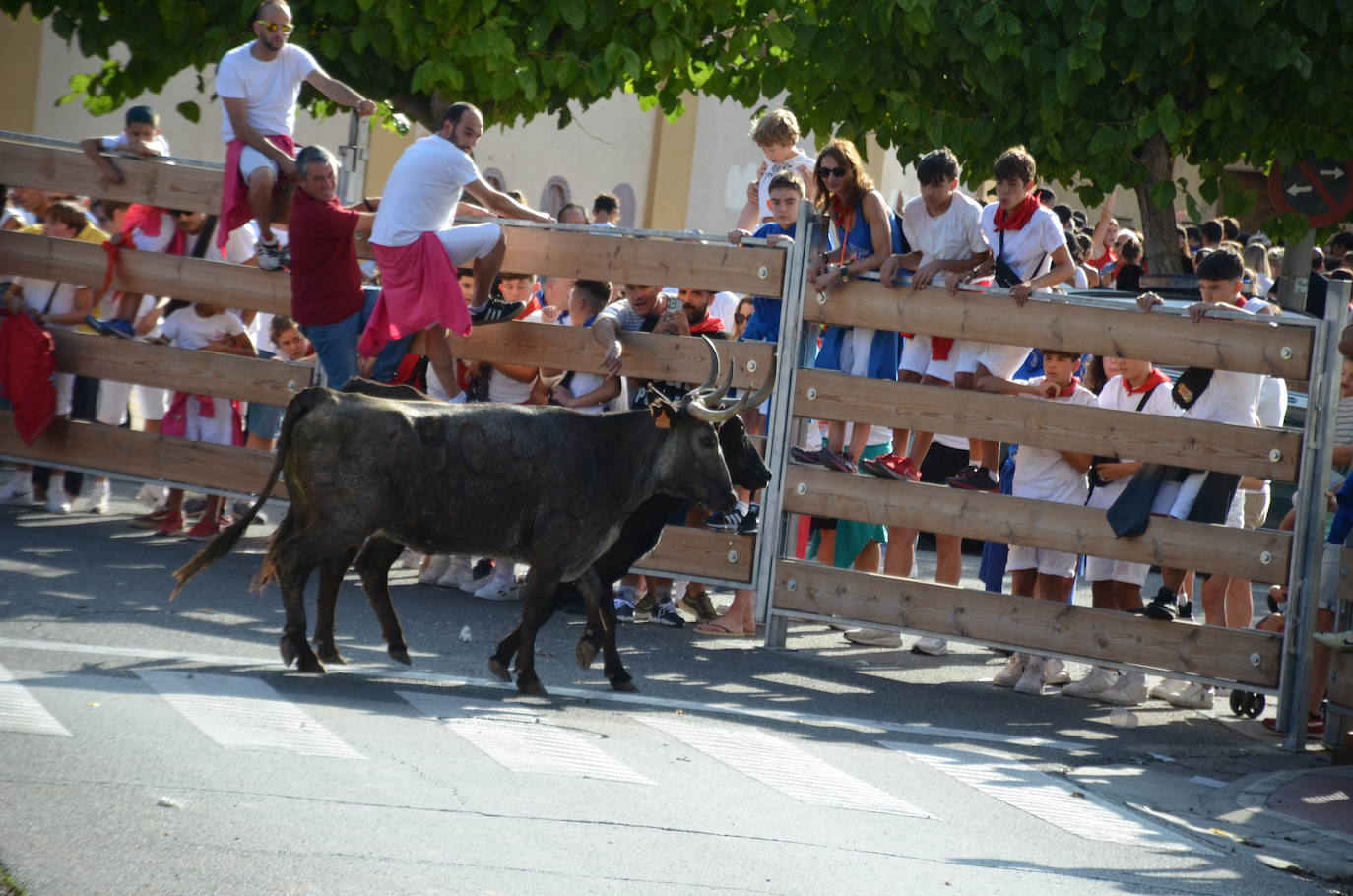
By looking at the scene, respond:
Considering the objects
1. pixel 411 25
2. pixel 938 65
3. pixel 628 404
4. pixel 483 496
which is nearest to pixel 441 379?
pixel 628 404

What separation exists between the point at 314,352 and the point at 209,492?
1.19m

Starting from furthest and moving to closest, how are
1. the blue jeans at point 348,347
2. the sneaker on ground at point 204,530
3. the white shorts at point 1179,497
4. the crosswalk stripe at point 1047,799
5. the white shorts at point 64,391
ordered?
the white shorts at point 64,391 → the sneaker on ground at point 204,530 → the blue jeans at point 348,347 → the white shorts at point 1179,497 → the crosswalk stripe at point 1047,799

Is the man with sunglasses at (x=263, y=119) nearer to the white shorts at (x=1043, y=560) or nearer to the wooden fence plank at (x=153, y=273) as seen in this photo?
the wooden fence plank at (x=153, y=273)

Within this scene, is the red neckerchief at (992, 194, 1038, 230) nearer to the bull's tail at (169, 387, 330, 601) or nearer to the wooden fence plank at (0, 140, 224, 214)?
the bull's tail at (169, 387, 330, 601)

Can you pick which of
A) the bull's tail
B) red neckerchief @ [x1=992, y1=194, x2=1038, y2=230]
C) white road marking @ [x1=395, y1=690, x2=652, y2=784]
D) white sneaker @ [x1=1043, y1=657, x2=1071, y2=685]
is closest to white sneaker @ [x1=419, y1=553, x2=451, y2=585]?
the bull's tail

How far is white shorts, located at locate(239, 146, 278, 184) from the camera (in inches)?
437

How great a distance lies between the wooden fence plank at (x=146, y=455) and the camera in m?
11.4

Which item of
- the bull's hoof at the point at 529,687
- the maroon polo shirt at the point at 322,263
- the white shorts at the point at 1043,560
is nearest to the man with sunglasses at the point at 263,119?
the maroon polo shirt at the point at 322,263

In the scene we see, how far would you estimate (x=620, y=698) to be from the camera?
858 cm

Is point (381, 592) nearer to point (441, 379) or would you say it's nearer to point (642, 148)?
point (441, 379)

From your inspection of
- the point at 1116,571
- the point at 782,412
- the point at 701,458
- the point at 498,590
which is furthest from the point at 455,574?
the point at 1116,571

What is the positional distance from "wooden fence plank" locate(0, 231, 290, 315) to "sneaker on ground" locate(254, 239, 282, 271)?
6 cm

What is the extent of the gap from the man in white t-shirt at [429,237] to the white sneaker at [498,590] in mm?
1634

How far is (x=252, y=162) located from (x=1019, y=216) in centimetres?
493
